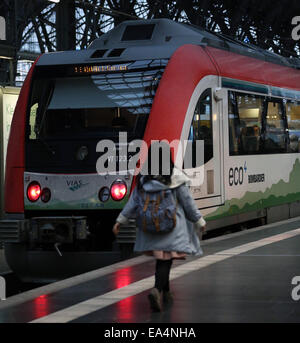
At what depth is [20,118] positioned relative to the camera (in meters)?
11.9

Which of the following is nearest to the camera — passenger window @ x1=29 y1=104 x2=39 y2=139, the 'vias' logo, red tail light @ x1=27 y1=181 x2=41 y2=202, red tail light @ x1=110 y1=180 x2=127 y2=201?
red tail light @ x1=110 y1=180 x2=127 y2=201

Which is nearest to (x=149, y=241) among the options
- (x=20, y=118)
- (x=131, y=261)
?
(x=131, y=261)

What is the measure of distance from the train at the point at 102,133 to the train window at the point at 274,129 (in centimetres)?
147

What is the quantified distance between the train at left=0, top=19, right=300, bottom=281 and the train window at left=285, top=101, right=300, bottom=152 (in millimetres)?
2857

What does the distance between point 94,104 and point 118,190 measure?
1274 mm

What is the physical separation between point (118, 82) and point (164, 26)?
1.69 metres

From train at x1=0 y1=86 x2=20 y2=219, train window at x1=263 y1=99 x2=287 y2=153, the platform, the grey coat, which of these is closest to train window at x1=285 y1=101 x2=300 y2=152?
train window at x1=263 y1=99 x2=287 y2=153

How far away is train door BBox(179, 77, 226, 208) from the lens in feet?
38.3

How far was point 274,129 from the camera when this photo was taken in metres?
15.0

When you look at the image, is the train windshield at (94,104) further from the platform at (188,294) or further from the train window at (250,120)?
the train window at (250,120)

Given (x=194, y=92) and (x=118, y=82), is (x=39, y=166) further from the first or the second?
(x=194, y=92)

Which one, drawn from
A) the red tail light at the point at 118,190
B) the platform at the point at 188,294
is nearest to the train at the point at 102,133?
the red tail light at the point at 118,190

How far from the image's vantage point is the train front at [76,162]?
11047 millimetres

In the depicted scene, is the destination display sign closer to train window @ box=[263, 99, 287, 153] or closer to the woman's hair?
train window @ box=[263, 99, 287, 153]
